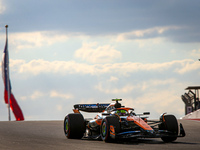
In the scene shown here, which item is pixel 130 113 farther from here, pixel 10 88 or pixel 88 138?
pixel 10 88

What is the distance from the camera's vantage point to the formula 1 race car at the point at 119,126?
588 inches

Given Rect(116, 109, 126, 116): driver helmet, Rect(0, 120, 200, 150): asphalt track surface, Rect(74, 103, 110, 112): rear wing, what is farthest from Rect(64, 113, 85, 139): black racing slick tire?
Rect(74, 103, 110, 112): rear wing

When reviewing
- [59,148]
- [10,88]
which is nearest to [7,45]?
[10,88]

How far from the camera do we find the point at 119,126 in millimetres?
15102

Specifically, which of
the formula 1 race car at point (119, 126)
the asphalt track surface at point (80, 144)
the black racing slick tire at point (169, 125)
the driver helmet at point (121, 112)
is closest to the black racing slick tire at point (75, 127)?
the formula 1 race car at point (119, 126)

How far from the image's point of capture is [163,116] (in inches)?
645

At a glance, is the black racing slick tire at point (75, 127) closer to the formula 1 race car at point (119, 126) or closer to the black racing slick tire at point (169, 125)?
the formula 1 race car at point (119, 126)

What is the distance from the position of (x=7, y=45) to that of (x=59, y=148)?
4875 cm

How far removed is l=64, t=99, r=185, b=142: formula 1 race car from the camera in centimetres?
1494

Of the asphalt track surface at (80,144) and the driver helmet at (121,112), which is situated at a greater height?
the driver helmet at (121,112)

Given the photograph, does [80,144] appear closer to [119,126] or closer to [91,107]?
[119,126]

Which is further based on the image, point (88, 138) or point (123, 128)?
point (88, 138)

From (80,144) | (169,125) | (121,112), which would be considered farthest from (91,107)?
(80,144)

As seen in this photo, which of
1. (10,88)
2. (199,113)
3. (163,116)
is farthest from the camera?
(10,88)
